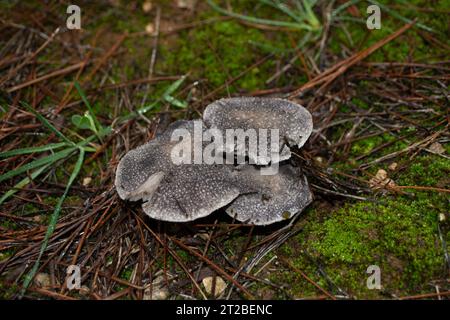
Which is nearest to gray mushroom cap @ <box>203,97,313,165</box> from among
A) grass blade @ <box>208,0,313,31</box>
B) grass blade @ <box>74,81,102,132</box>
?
grass blade @ <box>74,81,102,132</box>

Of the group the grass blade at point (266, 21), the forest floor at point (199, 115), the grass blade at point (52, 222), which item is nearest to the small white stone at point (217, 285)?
the forest floor at point (199, 115)

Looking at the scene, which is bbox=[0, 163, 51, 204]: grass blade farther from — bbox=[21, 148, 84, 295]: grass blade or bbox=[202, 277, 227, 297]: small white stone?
bbox=[202, 277, 227, 297]: small white stone

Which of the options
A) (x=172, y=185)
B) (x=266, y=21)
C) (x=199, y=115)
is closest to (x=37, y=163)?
Answer: (x=172, y=185)

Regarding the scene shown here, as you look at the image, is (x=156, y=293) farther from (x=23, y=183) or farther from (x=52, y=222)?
(x=23, y=183)

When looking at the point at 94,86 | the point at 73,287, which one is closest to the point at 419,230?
the point at 73,287

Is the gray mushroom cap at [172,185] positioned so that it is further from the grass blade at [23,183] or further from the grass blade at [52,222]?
the grass blade at [23,183]
